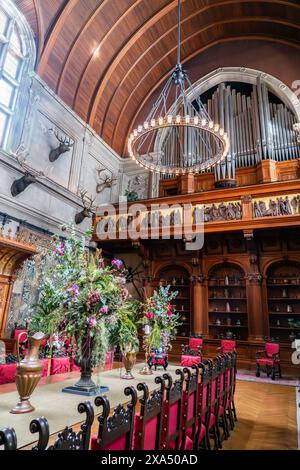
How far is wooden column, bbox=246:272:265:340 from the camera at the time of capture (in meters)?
7.71

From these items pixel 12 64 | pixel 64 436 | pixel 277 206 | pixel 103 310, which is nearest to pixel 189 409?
pixel 103 310

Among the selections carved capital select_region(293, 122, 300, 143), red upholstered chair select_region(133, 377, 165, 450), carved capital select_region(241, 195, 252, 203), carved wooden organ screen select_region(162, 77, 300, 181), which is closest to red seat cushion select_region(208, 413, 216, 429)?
red upholstered chair select_region(133, 377, 165, 450)

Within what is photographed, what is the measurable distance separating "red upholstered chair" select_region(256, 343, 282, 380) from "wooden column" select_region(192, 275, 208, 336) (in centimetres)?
169

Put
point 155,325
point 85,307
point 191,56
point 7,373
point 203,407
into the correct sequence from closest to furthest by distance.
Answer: point 85,307 < point 203,407 < point 7,373 < point 155,325 < point 191,56

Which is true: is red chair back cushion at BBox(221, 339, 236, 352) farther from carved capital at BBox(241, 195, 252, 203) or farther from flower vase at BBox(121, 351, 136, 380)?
flower vase at BBox(121, 351, 136, 380)

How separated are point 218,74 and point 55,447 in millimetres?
12853

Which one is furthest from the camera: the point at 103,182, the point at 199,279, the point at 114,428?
the point at 103,182

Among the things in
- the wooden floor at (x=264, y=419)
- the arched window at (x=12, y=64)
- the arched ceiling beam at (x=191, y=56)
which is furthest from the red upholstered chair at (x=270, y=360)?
the arched ceiling beam at (x=191, y=56)

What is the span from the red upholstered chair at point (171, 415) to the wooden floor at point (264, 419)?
55.4 inches

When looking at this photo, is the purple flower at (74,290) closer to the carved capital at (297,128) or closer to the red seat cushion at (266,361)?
the red seat cushion at (266,361)

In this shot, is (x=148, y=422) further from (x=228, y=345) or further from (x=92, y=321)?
(x=228, y=345)

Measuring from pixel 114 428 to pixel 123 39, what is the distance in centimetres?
1195

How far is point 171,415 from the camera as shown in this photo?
210cm
